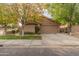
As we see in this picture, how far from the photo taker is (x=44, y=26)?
1.65 m

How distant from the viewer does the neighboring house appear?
1.61 metres

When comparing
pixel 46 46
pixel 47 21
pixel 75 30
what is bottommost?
pixel 46 46

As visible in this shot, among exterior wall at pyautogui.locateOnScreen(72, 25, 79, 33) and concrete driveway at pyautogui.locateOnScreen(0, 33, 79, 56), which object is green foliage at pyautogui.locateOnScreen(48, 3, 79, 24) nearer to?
exterior wall at pyautogui.locateOnScreen(72, 25, 79, 33)

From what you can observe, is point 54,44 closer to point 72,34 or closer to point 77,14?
point 72,34

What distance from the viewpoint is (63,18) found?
1626 millimetres

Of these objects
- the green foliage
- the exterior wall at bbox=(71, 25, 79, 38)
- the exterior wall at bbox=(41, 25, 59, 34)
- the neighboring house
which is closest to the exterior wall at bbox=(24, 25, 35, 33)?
the neighboring house

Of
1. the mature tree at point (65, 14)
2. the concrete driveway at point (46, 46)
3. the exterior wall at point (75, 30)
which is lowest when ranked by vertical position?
the concrete driveway at point (46, 46)

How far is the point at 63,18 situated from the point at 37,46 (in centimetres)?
47

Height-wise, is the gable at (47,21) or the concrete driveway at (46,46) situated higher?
the gable at (47,21)

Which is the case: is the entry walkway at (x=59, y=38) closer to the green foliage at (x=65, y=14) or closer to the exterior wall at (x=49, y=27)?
the exterior wall at (x=49, y=27)

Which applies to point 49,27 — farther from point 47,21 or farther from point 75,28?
point 75,28

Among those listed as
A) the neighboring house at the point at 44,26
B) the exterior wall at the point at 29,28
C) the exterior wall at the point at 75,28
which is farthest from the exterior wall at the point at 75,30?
the exterior wall at the point at 29,28

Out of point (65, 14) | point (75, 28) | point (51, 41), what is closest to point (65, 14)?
point (65, 14)

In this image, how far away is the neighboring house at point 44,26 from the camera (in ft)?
5.27
